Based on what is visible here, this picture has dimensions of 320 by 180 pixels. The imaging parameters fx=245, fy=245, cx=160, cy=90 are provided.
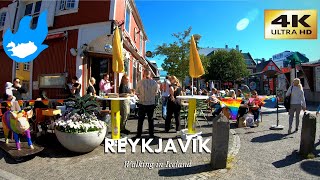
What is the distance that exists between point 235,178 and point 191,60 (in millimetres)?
3447

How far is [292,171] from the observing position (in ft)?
14.5

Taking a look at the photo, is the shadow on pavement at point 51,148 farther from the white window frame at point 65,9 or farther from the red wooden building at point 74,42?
the white window frame at point 65,9

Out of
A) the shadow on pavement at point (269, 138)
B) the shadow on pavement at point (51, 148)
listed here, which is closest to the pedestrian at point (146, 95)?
the shadow on pavement at point (51, 148)

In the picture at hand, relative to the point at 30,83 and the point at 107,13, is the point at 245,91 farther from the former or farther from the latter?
the point at 30,83

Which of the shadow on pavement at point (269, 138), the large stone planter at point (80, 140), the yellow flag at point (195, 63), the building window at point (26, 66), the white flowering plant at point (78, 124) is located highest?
the building window at point (26, 66)

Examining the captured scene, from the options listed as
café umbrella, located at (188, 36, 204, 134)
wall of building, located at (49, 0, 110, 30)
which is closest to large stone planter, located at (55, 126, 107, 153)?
café umbrella, located at (188, 36, 204, 134)

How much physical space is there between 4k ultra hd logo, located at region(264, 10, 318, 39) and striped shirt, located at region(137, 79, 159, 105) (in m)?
5.52

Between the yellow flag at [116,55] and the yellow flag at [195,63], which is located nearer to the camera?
the yellow flag at [116,55]

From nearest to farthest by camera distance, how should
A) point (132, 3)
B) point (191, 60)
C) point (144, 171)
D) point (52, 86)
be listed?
1. point (144, 171)
2. point (191, 60)
3. point (52, 86)
4. point (132, 3)

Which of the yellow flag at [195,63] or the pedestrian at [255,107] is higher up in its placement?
the yellow flag at [195,63]

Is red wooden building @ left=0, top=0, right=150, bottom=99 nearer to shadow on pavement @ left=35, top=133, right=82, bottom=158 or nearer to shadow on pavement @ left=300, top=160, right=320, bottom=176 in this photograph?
shadow on pavement @ left=35, top=133, right=82, bottom=158

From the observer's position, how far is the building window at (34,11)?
1196 centimetres

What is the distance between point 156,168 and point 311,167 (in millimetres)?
2946

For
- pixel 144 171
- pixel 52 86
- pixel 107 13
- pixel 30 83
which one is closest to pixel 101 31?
pixel 107 13
